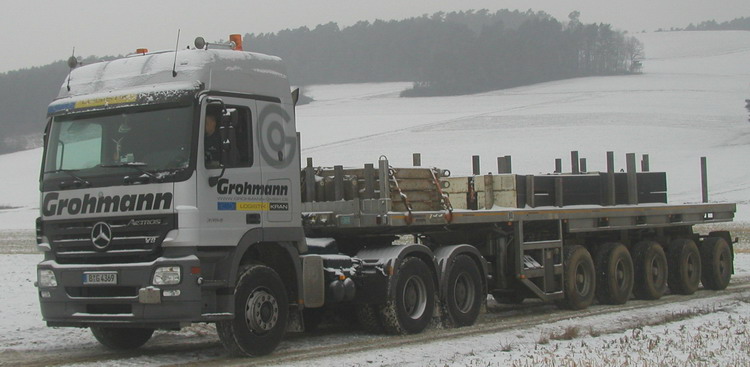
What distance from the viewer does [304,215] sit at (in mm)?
13031

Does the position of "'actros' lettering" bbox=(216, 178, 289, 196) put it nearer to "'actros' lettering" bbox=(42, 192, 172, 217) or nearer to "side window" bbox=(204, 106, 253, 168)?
"side window" bbox=(204, 106, 253, 168)

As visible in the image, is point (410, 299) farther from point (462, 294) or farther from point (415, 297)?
point (462, 294)

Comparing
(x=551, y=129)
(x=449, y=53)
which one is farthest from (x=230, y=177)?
(x=449, y=53)

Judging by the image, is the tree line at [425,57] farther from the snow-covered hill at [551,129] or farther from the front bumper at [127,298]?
the front bumper at [127,298]

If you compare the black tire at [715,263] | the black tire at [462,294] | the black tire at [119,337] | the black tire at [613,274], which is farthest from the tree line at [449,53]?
the black tire at [119,337]

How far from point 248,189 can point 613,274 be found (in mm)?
8392

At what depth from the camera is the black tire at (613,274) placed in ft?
55.9

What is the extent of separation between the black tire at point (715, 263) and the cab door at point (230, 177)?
11636 mm

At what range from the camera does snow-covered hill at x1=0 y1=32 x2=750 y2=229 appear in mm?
55312

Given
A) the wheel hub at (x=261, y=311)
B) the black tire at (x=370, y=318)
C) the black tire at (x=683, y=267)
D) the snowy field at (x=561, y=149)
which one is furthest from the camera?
the black tire at (x=683, y=267)

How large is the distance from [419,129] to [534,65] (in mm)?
59466

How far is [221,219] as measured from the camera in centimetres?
1042

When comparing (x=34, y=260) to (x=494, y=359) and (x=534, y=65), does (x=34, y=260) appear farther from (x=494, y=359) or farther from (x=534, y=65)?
(x=534, y=65)

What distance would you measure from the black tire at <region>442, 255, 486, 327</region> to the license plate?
4.94 meters
